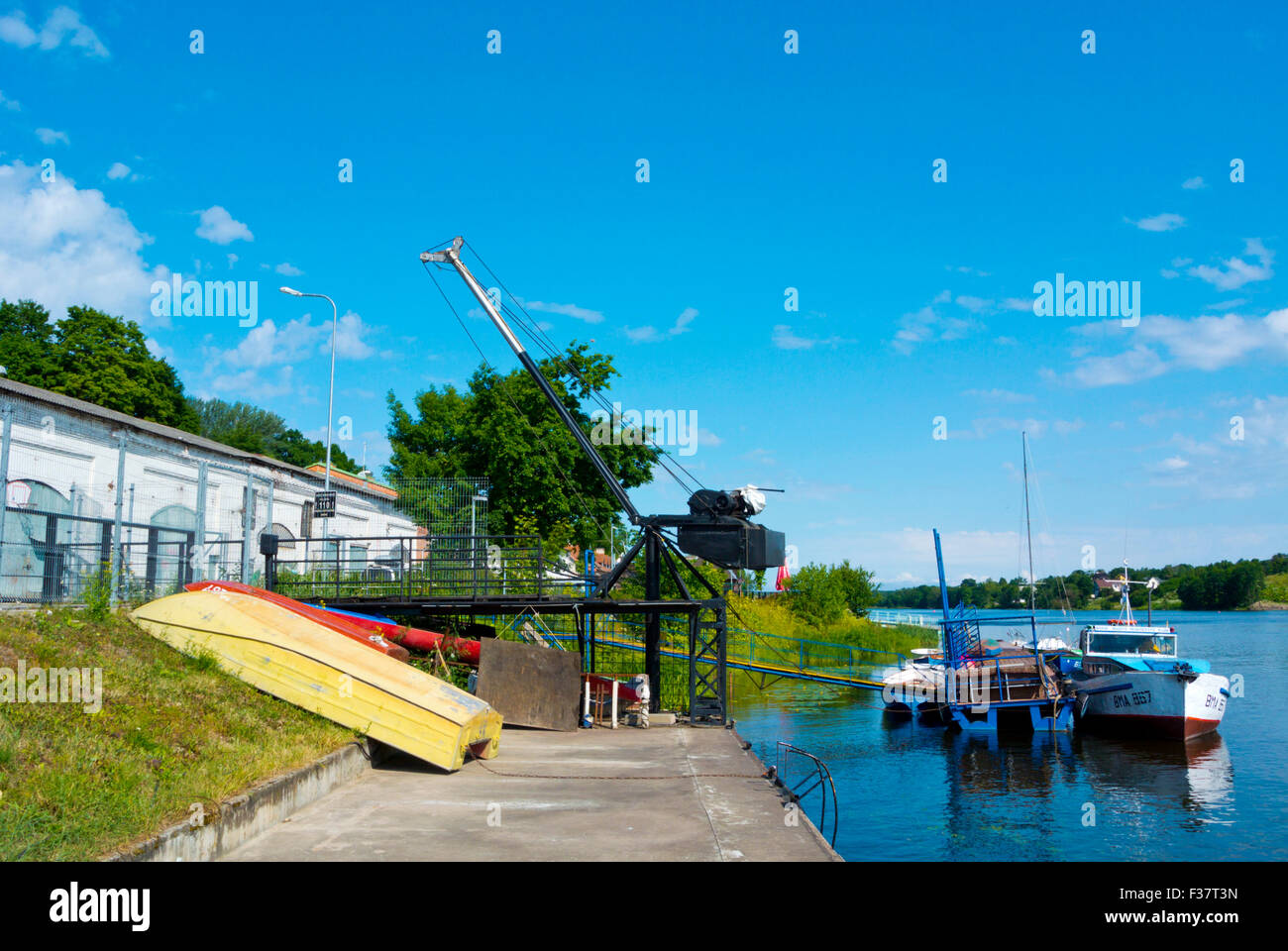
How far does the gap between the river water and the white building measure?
40.1 ft

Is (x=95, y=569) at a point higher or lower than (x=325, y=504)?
lower

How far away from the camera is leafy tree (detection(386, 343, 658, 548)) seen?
135 feet

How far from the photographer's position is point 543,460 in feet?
135

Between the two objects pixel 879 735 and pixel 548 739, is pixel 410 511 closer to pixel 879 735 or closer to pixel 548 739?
pixel 879 735

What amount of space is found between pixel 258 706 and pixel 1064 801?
726 inches

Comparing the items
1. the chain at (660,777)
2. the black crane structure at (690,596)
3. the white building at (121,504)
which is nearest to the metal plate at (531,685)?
the black crane structure at (690,596)

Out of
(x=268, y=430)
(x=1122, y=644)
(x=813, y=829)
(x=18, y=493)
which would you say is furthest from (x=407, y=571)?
(x=268, y=430)

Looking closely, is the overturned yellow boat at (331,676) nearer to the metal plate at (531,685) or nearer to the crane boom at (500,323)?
the metal plate at (531,685)

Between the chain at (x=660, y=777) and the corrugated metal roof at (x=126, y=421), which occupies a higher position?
the corrugated metal roof at (x=126, y=421)

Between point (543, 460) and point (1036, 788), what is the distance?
23.8 m

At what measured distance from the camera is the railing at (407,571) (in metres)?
19.9

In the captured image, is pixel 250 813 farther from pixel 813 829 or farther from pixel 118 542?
pixel 118 542

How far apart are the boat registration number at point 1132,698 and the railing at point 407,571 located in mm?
19489

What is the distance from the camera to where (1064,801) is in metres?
22.3
